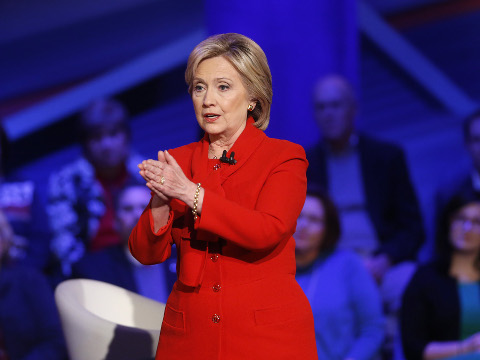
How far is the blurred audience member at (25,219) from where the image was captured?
403cm

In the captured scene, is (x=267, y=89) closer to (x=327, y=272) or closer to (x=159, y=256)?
(x=159, y=256)

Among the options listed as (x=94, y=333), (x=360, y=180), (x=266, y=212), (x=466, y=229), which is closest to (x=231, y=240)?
(x=266, y=212)

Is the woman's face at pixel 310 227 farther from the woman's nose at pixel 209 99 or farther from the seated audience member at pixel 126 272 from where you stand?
the woman's nose at pixel 209 99

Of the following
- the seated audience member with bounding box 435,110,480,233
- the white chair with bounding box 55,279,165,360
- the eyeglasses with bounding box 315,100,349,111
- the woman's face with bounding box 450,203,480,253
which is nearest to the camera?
the white chair with bounding box 55,279,165,360

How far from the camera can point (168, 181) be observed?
5.22ft

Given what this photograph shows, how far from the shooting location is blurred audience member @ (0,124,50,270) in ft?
13.2

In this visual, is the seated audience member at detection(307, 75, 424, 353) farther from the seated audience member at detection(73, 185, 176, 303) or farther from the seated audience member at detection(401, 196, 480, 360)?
the seated audience member at detection(73, 185, 176, 303)

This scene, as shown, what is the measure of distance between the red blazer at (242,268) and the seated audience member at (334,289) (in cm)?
157

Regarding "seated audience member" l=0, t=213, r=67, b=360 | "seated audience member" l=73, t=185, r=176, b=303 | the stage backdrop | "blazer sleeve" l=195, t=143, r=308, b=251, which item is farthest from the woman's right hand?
A: the stage backdrop

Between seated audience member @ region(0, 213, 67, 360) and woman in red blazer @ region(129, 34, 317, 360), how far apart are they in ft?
5.24

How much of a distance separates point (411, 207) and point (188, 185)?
8.24 feet

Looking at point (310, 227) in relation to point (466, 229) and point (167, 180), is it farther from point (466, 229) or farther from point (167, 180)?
point (167, 180)

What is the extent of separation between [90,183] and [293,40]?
1.41 m

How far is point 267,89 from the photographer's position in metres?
1.81
